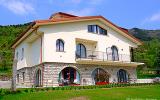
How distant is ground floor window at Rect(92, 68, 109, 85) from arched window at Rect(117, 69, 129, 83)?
239 cm

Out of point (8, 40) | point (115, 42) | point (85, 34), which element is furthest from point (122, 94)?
point (8, 40)

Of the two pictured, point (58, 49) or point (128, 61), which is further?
point (128, 61)

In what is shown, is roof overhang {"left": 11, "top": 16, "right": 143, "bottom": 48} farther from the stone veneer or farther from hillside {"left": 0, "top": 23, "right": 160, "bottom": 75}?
hillside {"left": 0, "top": 23, "right": 160, "bottom": 75}

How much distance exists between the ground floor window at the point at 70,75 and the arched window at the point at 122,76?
21.0ft

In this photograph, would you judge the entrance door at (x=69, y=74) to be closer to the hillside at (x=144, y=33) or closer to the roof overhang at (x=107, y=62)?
the roof overhang at (x=107, y=62)

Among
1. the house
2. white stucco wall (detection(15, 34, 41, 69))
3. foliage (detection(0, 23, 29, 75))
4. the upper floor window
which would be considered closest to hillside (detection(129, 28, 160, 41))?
foliage (detection(0, 23, 29, 75))

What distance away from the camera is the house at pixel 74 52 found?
30.8 m

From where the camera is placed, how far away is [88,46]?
3506 cm

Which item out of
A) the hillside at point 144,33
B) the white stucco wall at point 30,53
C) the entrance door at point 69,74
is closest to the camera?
the entrance door at point 69,74

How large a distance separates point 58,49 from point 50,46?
100 centimetres

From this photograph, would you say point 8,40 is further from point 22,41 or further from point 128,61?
point 128,61

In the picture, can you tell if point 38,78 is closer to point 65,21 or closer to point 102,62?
point 65,21

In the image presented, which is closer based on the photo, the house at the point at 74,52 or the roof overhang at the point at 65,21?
the roof overhang at the point at 65,21

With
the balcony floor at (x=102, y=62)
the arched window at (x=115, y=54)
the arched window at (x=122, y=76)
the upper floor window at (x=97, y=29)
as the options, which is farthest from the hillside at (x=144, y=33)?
the upper floor window at (x=97, y=29)
